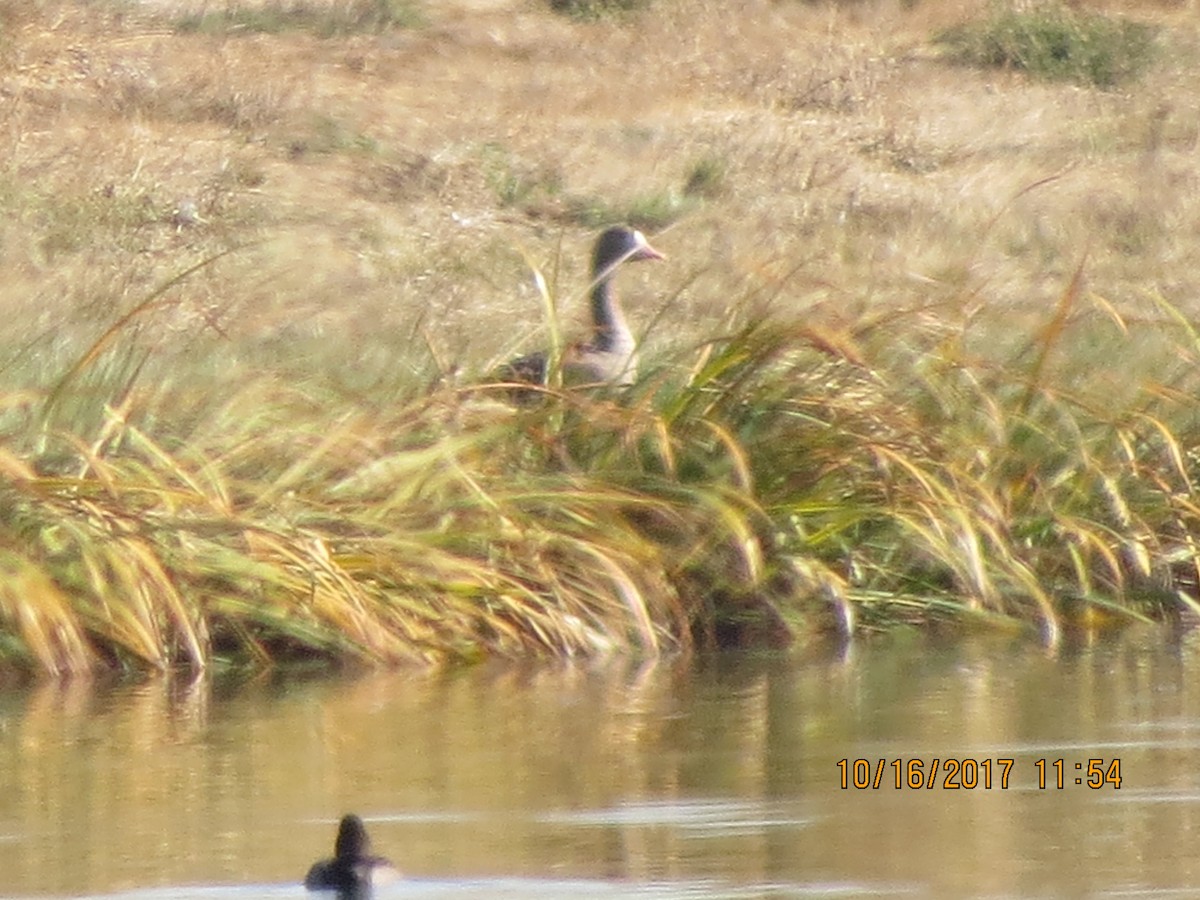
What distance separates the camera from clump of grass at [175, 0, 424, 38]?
23.9m

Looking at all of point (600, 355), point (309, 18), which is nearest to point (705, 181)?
point (309, 18)

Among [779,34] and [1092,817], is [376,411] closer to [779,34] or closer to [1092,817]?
[1092,817]

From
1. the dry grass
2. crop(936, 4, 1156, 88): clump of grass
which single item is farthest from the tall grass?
crop(936, 4, 1156, 88): clump of grass

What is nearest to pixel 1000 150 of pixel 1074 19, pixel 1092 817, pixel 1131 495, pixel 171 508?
pixel 1074 19

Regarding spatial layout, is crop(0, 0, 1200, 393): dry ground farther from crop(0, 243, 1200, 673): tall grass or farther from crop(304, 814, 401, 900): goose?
crop(304, 814, 401, 900): goose

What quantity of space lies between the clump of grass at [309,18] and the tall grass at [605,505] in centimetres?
1366

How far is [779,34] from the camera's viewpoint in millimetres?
25219

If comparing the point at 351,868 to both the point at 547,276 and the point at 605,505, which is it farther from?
the point at 547,276

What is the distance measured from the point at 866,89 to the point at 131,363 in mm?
13326

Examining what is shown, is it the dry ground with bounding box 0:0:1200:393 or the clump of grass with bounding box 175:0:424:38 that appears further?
the clump of grass with bounding box 175:0:424:38

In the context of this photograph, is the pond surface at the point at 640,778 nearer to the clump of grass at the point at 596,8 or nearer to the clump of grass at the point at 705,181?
the clump of grass at the point at 705,181

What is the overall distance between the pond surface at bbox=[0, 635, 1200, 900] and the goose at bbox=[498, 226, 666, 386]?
55.4 inches

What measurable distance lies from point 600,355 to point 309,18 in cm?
1378

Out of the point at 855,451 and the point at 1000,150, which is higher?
the point at 1000,150
